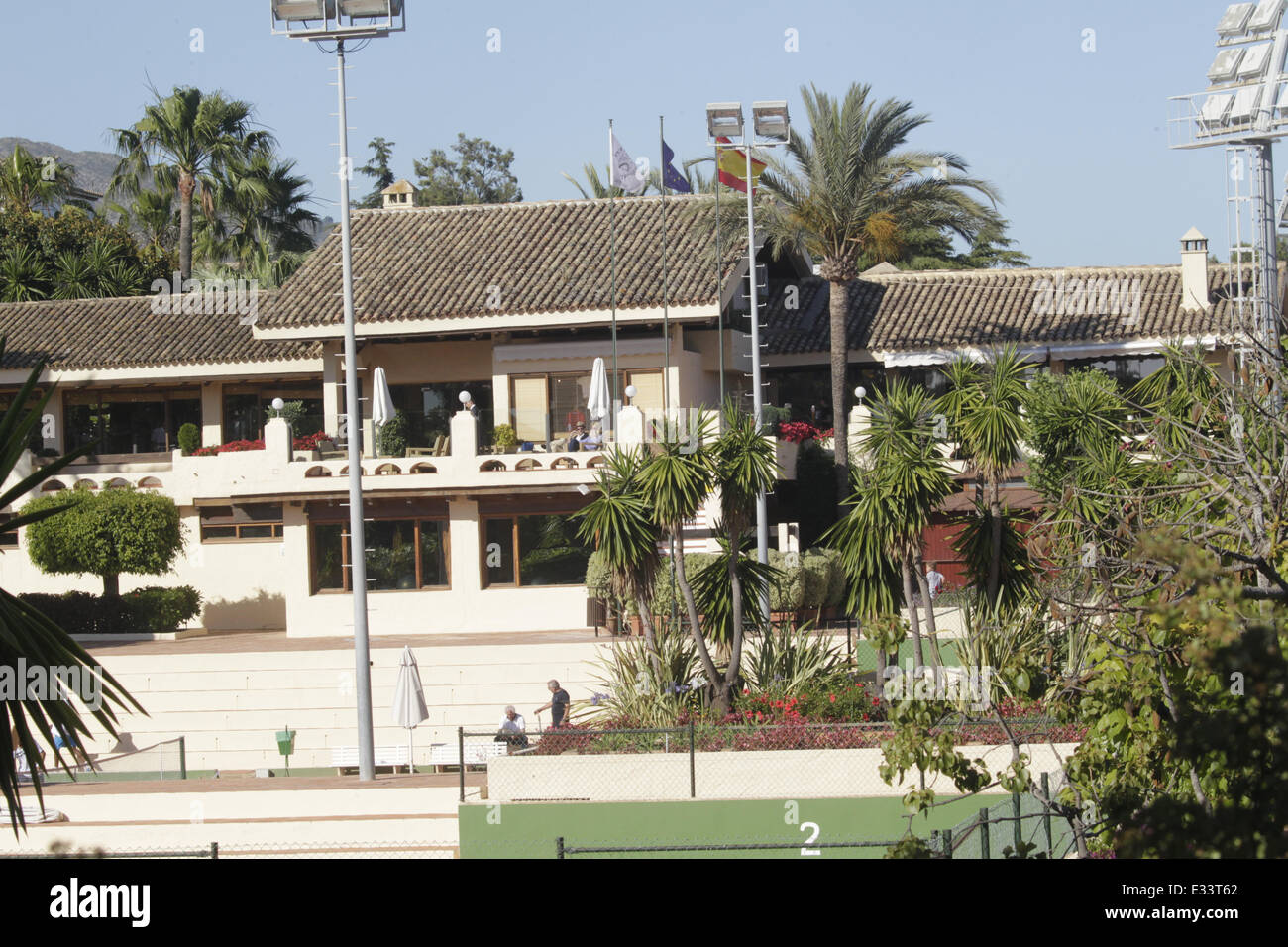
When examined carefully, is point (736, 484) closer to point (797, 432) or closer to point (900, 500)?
point (900, 500)

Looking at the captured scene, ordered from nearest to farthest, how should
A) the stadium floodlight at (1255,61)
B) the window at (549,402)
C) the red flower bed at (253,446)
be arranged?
the red flower bed at (253,446)
the window at (549,402)
the stadium floodlight at (1255,61)

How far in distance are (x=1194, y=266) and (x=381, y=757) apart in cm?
2230

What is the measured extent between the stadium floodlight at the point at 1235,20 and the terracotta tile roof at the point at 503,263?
1468 cm

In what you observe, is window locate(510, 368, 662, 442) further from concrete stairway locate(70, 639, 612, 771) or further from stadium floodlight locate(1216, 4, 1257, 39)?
stadium floodlight locate(1216, 4, 1257, 39)

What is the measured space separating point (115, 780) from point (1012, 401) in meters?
13.8

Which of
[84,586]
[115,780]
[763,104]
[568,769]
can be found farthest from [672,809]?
[84,586]

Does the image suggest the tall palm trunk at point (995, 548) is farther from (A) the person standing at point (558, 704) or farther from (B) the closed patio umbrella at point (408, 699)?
(B) the closed patio umbrella at point (408, 699)

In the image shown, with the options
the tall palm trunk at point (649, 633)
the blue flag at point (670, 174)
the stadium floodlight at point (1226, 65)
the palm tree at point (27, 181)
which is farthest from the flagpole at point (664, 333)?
the palm tree at point (27, 181)

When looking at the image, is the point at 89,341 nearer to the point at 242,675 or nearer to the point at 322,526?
the point at 322,526

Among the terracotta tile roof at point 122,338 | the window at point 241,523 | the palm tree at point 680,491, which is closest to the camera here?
the palm tree at point 680,491

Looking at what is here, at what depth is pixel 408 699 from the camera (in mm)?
21828

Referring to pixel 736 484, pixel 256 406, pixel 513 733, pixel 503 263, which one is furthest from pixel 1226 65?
pixel 513 733

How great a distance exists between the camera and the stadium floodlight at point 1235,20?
36.4m

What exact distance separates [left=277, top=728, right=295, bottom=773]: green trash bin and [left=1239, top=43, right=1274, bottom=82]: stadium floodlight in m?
27.2
